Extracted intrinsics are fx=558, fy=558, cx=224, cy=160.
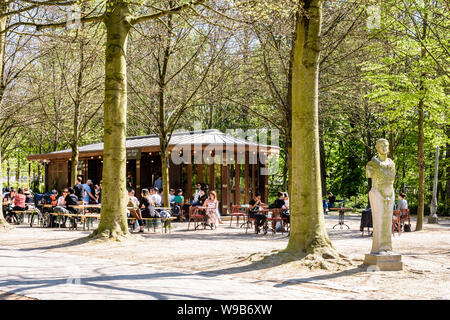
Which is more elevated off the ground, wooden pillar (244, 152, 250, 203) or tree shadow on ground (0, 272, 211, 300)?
wooden pillar (244, 152, 250, 203)

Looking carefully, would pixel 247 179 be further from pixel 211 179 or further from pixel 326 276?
pixel 326 276

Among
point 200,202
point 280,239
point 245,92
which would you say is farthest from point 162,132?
point 280,239

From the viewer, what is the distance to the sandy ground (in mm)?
7941

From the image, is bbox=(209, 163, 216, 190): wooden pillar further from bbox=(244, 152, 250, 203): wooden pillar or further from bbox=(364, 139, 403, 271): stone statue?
bbox=(364, 139, 403, 271): stone statue

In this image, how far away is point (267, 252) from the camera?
1066 cm

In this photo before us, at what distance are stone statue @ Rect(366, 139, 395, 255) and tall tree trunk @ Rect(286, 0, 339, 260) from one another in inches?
35.4

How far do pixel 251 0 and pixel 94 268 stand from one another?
6.40 metres

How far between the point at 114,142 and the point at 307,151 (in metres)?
5.51

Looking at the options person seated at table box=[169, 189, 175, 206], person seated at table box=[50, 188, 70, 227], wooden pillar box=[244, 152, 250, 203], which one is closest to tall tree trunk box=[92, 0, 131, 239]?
person seated at table box=[50, 188, 70, 227]

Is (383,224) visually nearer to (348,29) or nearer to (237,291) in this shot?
(237,291)

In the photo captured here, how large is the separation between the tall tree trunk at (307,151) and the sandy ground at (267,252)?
0.73m

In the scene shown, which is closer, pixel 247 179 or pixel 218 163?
pixel 218 163

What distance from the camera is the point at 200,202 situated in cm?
2170

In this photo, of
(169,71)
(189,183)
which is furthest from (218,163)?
(169,71)
